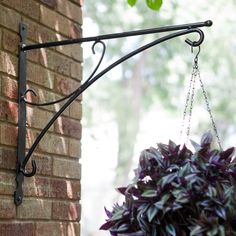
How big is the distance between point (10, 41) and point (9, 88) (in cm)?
14

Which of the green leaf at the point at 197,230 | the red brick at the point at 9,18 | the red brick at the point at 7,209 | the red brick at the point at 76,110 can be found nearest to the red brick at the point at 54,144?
the red brick at the point at 76,110

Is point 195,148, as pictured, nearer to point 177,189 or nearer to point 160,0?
point 177,189

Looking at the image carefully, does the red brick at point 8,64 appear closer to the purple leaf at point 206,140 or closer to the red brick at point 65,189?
the red brick at point 65,189

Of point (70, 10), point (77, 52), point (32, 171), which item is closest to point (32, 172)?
point (32, 171)

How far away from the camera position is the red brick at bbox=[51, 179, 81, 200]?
1.67m

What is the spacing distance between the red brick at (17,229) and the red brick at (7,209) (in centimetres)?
2

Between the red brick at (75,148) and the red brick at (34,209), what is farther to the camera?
the red brick at (75,148)

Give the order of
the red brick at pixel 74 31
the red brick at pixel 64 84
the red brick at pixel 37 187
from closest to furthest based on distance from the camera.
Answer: the red brick at pixel 37 187
the red brick at pixel 64 84
the red brick at pixel 74 31

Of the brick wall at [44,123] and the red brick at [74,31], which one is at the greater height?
the red brick at [74,31]

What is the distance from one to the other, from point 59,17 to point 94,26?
6.78m

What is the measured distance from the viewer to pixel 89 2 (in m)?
8.41

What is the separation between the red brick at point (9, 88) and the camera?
1500 millimetres

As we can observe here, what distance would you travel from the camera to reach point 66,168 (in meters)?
1.75

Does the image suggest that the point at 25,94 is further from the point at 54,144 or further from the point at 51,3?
the point at 51,3
